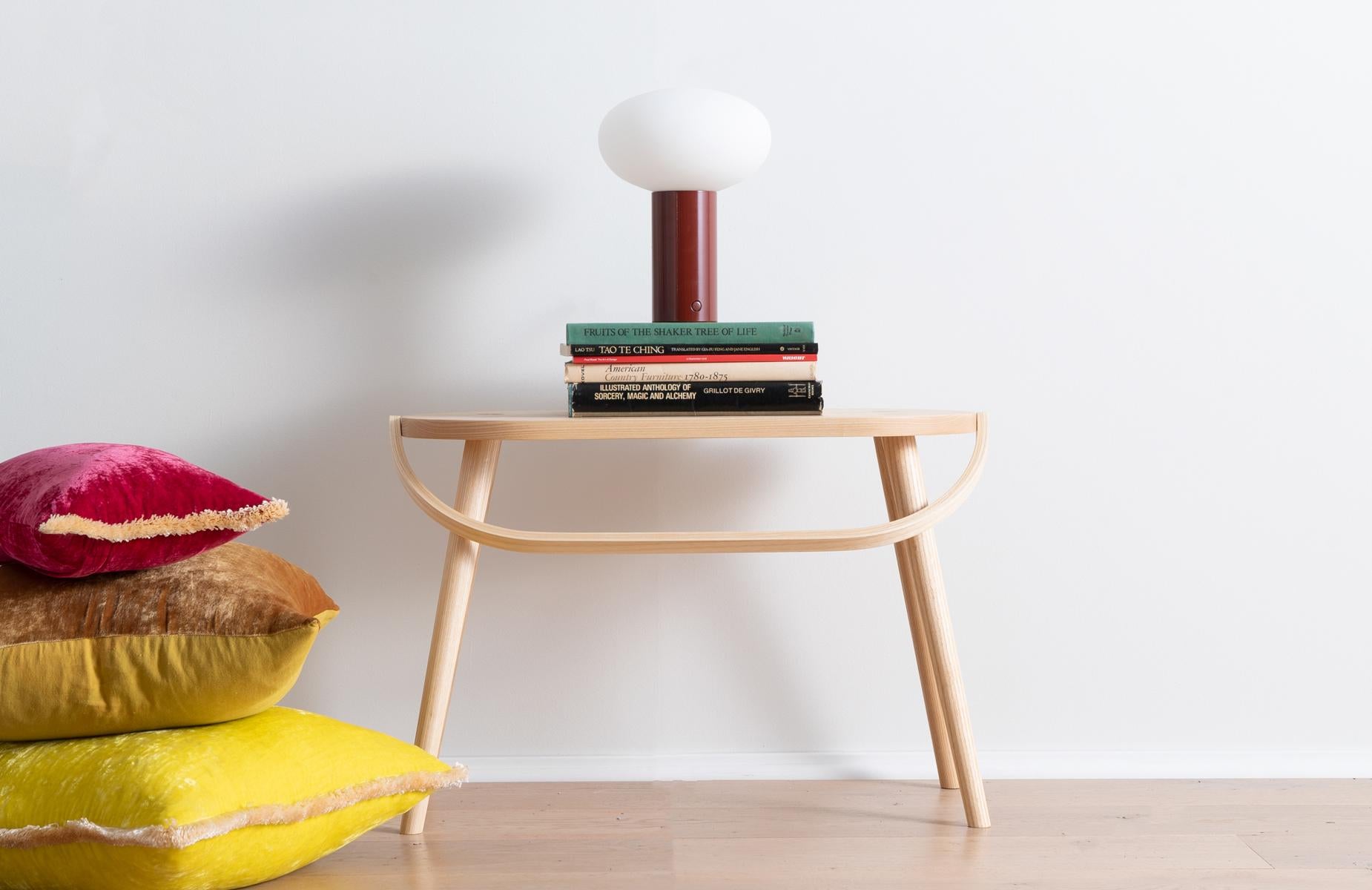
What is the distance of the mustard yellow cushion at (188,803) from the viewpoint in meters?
0.83

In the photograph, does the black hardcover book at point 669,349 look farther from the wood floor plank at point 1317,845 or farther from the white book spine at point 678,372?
the wood floor plank at point 1317,845

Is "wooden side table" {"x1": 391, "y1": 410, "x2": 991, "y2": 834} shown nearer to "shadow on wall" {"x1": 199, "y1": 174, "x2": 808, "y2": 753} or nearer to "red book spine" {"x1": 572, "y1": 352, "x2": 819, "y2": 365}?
"red book spine" {"x1": 572, "y1": 352, "x2": 819, "y2": 365}

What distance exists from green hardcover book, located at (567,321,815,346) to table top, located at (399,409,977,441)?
80mm

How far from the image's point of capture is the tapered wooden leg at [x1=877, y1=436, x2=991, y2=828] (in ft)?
3.49

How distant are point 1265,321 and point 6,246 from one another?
1.46 metres

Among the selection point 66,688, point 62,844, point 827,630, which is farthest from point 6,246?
point 827,630

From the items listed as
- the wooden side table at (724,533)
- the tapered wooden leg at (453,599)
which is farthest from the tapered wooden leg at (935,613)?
the tapered wooden leg at (453,599)

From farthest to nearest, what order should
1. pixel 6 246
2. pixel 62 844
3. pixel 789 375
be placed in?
1. pixel 6 246
2. pixel 789 375
3. pixel 62 844

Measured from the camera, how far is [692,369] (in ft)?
3.37

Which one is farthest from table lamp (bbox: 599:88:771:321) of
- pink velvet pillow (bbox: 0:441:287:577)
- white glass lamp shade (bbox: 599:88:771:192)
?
pink velvet pillow (bbox: 0:441:287:577)

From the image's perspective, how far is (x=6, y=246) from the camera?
1.26m

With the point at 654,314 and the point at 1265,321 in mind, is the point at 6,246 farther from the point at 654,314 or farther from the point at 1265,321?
the point at 1265,321

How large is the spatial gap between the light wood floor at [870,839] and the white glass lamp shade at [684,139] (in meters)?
0.65

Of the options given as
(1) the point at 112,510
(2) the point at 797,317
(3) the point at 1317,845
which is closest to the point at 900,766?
(3) the point at 1317,845
